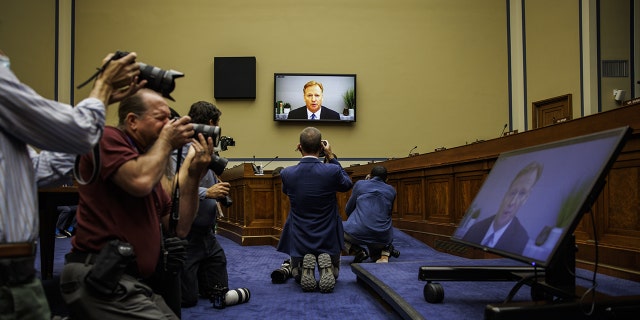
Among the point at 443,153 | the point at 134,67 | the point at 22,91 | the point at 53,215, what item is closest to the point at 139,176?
the point at 134,67

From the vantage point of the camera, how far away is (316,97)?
9.67 meters

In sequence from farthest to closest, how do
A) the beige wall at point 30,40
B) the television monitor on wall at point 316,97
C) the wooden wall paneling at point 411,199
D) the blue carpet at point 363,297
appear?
the television monitor on wall at point 316,97
the beige wall at point 30,40
the wooden wall paneling at point 411,199
the blue carpet at point 363,297

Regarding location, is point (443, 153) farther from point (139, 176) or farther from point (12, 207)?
point (12, 207)

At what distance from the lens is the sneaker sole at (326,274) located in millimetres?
3506

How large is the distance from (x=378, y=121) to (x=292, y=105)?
1621mm

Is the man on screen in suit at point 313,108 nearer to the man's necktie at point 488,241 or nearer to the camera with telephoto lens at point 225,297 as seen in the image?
the camera with telephoto lens at point 225,297

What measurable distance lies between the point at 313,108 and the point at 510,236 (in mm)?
8036

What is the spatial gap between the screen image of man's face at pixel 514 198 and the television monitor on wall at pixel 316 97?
7.78 metres

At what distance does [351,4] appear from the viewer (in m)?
10.1

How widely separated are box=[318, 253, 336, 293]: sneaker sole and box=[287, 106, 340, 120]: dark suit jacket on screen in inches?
246

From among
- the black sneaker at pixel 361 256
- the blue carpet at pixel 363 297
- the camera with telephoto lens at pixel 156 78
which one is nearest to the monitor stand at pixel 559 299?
the blue carpet at pixel 363 297

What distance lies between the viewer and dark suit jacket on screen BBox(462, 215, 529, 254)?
5.57ft

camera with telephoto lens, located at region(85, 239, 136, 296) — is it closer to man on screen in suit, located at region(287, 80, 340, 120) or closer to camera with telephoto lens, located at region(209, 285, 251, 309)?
camera with telephoto lens, located at region(209, 285, 251, 309)

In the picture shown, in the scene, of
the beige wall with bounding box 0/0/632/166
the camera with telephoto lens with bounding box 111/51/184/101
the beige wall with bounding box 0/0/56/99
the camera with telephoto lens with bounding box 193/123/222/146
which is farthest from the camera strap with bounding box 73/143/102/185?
the beige wall with bounding box 0/0/56/99
